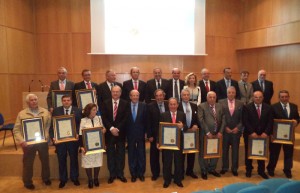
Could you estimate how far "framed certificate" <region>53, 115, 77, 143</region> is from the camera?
4.27 meters

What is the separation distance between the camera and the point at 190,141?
4.57m

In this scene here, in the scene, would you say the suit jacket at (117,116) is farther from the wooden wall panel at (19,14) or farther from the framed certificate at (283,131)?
the wooden wall panel at (19,14)

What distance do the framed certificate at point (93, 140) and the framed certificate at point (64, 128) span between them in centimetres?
22

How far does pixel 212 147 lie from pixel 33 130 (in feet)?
9.94

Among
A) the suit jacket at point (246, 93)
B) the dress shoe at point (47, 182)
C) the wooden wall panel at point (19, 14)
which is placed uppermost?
the wooden wall panel at point (19, 14)

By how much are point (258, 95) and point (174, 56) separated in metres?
4.54

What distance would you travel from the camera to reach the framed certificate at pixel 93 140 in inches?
167

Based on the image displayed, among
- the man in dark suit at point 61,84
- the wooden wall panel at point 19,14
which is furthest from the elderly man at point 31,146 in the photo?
the wooden wall panel at point 19,14

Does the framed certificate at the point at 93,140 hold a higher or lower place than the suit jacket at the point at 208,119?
lower

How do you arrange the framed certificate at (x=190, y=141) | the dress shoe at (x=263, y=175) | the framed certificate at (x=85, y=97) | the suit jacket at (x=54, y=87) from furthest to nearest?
the suit jacket at (x=54, y=87) < the dress shoe at (x=263, y=175) < the framed certificate at (x=85, y=97) < the framed certificate at (x=190, y=141)

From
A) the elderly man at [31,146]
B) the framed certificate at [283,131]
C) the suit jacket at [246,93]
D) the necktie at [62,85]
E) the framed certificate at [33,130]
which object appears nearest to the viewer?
the framed certificate at [33,130]

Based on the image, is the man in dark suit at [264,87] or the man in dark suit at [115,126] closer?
the man in dark suit at [115,126]

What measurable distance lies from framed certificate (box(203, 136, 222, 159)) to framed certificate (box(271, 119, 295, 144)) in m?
0.98

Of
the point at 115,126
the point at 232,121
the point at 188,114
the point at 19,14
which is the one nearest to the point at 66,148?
the point at 115,126
